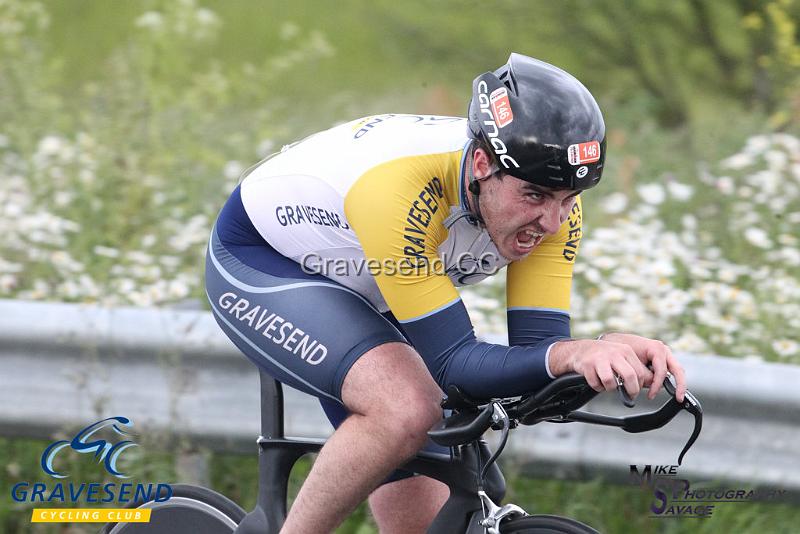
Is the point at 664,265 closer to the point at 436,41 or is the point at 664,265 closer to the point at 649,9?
the point at 649,9

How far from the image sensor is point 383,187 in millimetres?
2611

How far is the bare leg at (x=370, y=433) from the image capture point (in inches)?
99.2

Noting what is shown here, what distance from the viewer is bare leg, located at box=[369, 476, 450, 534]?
118 inches

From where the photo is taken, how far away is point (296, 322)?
273cm

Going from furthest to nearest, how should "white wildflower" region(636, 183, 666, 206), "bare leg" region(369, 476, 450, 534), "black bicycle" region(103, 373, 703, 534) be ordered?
"white wildflower" region(636, 183, 666, 206) < "bare leg" region(369, 476, 450, 534) < "black bicycle" region(103, 373, 703, 534)

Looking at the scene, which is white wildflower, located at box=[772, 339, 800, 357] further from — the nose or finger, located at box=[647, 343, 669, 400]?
finger, located at box=[647, 343, 669, 400]

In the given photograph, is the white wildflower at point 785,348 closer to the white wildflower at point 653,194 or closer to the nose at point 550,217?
the white wildflower at point 653,194

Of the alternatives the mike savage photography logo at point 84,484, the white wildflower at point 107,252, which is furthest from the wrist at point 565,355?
the white wildflower at point 107,252

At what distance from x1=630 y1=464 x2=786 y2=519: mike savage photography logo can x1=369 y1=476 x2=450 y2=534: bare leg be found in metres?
0.68

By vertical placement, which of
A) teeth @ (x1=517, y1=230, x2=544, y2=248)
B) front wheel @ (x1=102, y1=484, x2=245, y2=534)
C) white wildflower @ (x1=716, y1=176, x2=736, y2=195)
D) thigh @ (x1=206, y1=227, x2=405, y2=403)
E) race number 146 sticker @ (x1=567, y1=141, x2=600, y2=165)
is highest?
white wildflower @ (x1=716, y1=176, x2=736, y2=195)

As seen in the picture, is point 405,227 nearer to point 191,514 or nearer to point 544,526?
point 544,526

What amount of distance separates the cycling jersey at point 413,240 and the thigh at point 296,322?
41 mm

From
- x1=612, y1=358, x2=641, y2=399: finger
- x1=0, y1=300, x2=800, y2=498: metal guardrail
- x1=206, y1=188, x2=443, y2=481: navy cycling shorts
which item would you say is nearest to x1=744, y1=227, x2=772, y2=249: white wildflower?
x1=0, y1=300, x2=800, y2=498: metal guardrail

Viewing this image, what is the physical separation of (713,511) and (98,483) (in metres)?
2.17
